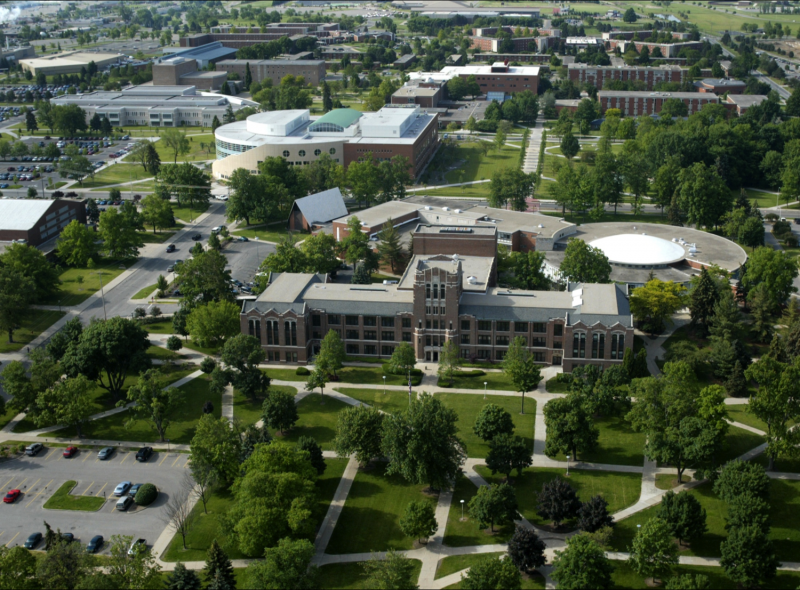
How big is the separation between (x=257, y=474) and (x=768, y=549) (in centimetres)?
3631

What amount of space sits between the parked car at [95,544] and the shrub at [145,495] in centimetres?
513

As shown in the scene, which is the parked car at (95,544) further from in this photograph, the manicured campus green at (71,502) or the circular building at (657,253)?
the circular building at (657,253)

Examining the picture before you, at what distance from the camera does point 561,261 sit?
115 metres

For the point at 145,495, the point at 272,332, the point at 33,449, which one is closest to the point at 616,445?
the point at 272,332

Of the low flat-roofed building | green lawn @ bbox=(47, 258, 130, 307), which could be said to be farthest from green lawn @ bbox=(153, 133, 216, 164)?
green lawn @ bbox=(47, 258, 130, 307)

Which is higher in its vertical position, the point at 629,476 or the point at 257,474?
the point at 257,474

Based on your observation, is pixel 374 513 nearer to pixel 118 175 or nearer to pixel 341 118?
pixel 341 118

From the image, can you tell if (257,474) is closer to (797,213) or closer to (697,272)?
(697,272)

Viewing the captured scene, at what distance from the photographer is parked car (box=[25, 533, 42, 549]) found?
6394 centimetres

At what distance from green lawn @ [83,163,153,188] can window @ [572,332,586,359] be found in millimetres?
101402

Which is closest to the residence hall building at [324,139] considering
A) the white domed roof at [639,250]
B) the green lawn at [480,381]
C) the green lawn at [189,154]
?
the green lawn at [189,154]

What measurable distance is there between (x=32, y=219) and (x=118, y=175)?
1911 inches

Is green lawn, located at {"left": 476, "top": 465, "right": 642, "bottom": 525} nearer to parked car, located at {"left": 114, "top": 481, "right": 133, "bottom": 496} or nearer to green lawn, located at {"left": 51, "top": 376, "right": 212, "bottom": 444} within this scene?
green lawn, located at {"left": 51, "top": 376, "right": 212, "bottom": 444}

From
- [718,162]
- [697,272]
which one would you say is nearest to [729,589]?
[697,272]
